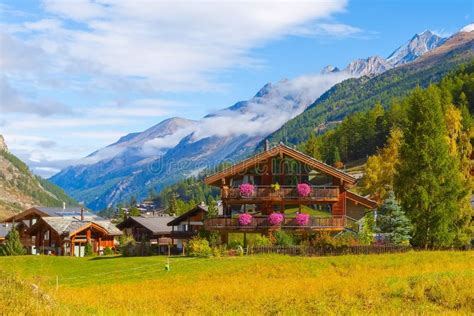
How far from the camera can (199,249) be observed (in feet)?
149

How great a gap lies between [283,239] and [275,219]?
4318 mm

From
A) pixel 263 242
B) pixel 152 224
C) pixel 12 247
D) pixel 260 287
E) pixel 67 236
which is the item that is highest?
pixel 152 224

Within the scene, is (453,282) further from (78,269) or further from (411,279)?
(78,269)

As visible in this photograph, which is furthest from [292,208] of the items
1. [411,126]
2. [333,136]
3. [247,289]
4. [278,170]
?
[333,136]

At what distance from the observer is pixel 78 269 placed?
48.8 meters

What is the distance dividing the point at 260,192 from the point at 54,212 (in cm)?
7469

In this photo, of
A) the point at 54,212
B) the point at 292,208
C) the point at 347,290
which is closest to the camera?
the point at 347,290

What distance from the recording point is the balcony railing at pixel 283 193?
5422 cm

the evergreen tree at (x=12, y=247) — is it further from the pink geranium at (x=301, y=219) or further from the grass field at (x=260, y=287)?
the pink geranium at (x=301, y=219)

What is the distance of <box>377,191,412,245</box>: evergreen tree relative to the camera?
47.7 m

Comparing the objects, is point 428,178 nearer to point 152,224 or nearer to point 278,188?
point 278,188

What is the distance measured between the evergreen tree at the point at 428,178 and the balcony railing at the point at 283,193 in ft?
25.3

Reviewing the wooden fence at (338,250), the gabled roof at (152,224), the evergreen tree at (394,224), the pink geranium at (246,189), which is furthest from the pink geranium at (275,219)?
the gabled roof at (152,224)

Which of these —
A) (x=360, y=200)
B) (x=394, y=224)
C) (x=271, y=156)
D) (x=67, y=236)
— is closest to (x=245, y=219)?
(x=271, y=156)
